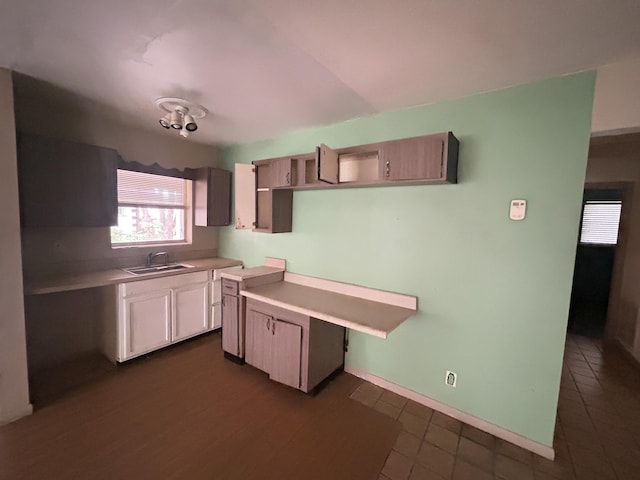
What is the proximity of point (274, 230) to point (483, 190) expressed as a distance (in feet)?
6.28

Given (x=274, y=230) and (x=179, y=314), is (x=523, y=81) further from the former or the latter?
(x=179, y=314)

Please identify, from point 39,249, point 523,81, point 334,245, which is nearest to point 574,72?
point 523,81

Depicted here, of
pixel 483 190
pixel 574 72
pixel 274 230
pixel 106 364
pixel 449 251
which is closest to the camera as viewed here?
pixel 574 72

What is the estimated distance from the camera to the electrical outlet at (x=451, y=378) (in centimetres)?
208

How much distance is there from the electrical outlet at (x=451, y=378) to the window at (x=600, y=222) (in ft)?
16.4

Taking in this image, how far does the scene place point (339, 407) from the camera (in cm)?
217

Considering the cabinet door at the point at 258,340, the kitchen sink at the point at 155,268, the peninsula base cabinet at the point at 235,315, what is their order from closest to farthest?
the cabinet door at the point at 258,340 → the peninsula base cabinet at the point at 235,315 → the kitchen sink at the point at 155,268

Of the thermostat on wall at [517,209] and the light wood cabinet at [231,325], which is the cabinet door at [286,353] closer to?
the light wood cabinet at [231,325]

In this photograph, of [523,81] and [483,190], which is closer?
[523,81]

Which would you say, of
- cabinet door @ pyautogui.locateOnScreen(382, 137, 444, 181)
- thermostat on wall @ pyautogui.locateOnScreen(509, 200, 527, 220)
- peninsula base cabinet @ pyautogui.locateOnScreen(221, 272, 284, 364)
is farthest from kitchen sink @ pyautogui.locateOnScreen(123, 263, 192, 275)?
thermostat on wall @ pyautogui.locateOnScreen(509, 200, 527, 220)

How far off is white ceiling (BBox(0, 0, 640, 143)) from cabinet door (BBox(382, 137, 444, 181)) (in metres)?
0.38

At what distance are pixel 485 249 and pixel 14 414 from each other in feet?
11.8

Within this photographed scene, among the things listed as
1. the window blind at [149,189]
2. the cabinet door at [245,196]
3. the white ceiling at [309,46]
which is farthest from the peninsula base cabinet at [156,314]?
the white ceiling at [309,46]

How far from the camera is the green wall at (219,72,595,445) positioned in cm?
169
